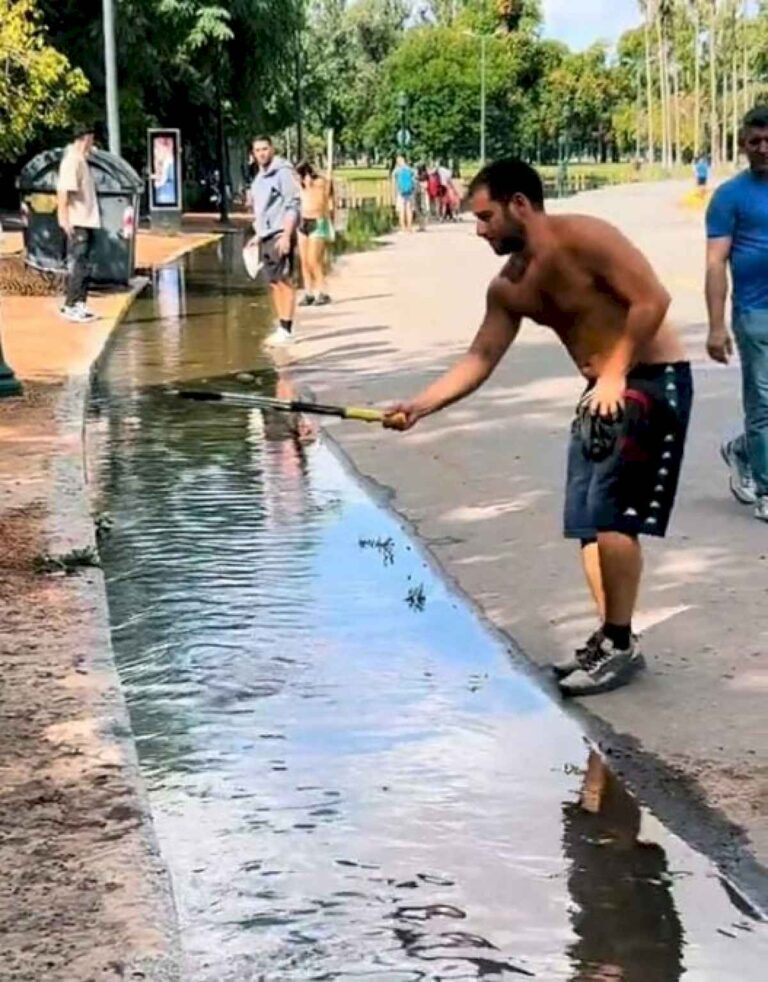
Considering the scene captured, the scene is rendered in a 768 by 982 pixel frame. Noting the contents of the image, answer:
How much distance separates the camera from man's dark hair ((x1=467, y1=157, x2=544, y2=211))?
17.4 feet

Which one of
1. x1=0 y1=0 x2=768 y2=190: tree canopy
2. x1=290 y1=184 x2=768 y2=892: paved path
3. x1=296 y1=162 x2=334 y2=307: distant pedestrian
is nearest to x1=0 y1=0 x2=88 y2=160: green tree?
x1=0 y1=0 x2=768 y2=190: tree canopy

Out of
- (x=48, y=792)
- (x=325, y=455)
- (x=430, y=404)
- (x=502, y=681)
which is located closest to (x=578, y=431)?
(x=430, y=404)

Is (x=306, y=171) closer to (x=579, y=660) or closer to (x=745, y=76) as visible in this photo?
(x=579, y=660)

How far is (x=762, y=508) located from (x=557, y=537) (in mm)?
985

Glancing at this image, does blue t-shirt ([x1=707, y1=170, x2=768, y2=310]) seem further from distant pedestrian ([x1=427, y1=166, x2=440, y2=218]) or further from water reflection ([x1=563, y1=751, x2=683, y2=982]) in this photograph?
distant pedestrian ([x1=427, y1=166, x2=440, y2=218])

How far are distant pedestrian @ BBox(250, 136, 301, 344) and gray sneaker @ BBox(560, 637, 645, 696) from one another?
961 cm

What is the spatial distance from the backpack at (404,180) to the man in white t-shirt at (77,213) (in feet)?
80.0

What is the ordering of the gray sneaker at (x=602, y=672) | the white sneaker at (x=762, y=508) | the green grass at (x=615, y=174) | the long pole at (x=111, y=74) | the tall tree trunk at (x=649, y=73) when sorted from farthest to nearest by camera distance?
the tall tree trunk at (x=649, y=73) → the green grass at (x=615, y=174) → the long pole at (x=111, y=74) → the white sneaker at (x=762, y=508) → the gray sneaker at (x=602, y=672)


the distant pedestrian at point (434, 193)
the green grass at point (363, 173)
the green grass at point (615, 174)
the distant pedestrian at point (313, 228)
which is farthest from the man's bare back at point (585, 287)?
the green grass at point (615, 174)

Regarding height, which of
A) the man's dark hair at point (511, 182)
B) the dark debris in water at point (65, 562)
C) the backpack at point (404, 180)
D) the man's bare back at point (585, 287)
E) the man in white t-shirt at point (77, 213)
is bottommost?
the dark debris in water at point (65, 562)

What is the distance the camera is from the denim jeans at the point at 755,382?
7.59 metres

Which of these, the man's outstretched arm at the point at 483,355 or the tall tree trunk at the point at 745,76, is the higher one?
the tall tree trunk at the point at 745,76

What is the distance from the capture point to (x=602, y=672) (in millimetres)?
5594

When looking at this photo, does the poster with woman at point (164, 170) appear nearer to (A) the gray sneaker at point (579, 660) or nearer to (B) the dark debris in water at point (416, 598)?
(B) the dark debris in water at point (416, 598)
